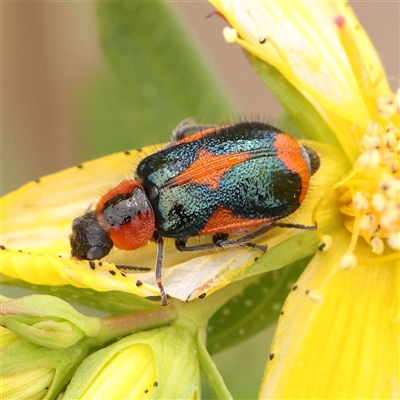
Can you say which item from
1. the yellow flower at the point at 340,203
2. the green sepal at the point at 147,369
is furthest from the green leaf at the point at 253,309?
the green sepal at the point at 147,369

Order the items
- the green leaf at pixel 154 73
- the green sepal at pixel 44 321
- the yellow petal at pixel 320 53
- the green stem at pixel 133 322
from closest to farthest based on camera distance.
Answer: the green sepal at pixel 44 321 < the green stem at pixel 133 322 < the yellow petal at pixel 320 53 < the green leaf at pixel 154 73

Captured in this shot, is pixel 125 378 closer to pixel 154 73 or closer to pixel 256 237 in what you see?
pixel 256 237

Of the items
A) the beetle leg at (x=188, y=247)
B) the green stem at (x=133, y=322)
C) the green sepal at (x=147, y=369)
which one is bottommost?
the green sepal at (x=147, y=369)

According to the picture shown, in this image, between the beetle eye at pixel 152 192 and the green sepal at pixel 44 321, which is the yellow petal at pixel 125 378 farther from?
the beetle eye at pixel 152 192

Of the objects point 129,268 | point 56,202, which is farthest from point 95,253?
point 56,202

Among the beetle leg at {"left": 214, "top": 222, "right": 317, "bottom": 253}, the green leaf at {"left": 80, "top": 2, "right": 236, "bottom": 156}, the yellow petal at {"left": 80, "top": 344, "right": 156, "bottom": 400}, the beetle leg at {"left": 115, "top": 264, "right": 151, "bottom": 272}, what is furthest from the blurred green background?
the yellow petal at {"left": 80, "top": 344, "right": 156, "bottom": 400}

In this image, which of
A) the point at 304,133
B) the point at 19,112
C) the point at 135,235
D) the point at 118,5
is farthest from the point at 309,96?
the point at 19,112
